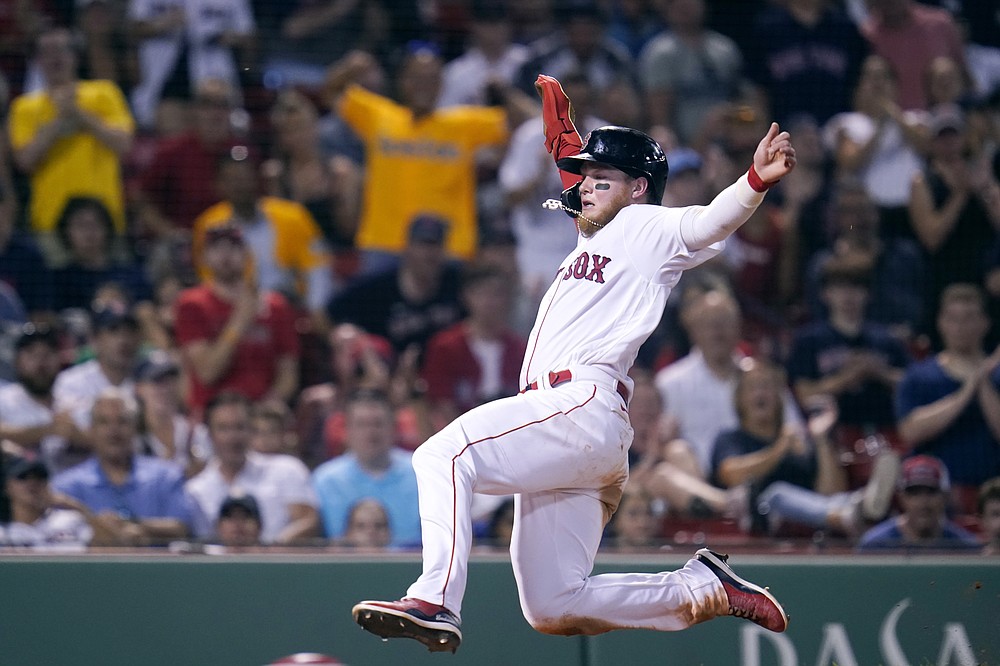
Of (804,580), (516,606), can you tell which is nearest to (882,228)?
(804,580)

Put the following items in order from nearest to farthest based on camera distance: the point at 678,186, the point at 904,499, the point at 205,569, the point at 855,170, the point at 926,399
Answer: the point at 205,569 < the point at 904,499 < the point at 926,399 < the point at 678,186 < the point at 855,170

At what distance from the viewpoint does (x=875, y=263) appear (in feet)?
24.8

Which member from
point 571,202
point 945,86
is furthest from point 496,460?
point 945,86

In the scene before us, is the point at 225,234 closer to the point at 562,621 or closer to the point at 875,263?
the point at 875,263

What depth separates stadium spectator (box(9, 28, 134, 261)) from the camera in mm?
7746

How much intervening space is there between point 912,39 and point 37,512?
231 inches

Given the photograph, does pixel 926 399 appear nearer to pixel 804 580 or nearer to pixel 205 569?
pixel 804 580

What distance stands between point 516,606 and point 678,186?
3.26 m

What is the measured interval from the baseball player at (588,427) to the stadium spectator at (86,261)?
382 centimetres

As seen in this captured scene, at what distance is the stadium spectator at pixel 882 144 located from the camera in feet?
26.3

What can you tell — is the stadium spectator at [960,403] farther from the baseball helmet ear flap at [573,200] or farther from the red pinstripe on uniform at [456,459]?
the red pinstripe on uniform at [456,459]

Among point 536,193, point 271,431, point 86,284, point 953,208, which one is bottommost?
point 271,431

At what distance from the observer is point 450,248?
792 cm

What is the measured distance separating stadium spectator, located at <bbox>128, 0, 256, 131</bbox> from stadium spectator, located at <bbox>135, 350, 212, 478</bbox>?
79.1 inches
